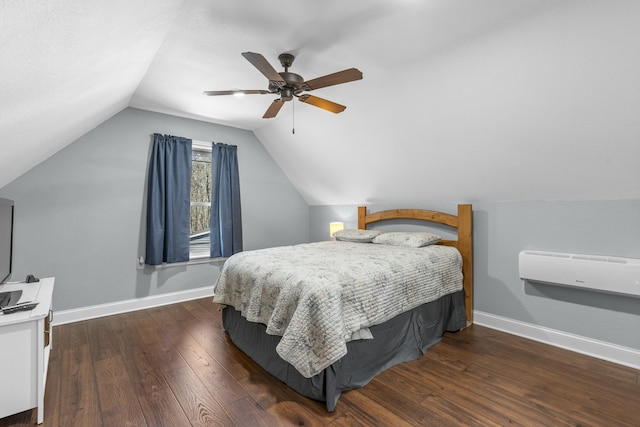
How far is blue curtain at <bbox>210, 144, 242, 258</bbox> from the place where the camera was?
4348 millimetres

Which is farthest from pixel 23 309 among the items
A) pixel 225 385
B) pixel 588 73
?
pixel 588 73

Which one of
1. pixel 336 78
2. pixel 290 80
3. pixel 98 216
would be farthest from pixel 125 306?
pixel 336 78

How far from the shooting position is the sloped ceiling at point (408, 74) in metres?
1.51

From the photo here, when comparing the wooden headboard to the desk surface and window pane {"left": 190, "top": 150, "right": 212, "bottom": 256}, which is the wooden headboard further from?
the desk surface

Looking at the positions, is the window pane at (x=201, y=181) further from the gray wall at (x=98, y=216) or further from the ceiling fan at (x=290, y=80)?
the ceiling fan at (x=290, y=80)

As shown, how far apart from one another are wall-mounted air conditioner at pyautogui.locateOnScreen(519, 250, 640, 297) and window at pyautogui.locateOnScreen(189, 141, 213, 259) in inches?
158

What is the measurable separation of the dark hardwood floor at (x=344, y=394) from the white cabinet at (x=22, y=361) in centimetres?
17

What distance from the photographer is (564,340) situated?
8.77ft

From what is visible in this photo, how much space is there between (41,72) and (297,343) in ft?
6.25

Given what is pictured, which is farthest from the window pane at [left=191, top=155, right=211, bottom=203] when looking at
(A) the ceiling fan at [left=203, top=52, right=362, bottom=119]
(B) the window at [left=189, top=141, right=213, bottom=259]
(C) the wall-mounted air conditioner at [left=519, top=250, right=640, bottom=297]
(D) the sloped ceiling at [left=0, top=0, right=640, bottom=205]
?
(C) the wall-mounted air conditioner at [left=519, top=250, right=640, bottom=297]

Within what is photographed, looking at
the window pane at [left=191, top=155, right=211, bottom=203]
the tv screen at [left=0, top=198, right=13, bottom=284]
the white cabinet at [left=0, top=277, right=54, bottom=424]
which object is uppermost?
the window pane at [left=191, top=155, right=211, bottom=203]

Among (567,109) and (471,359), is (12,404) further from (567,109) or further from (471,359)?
(567,109)

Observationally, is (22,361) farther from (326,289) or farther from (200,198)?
(200,198)

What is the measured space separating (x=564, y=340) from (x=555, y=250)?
80 centimetres
